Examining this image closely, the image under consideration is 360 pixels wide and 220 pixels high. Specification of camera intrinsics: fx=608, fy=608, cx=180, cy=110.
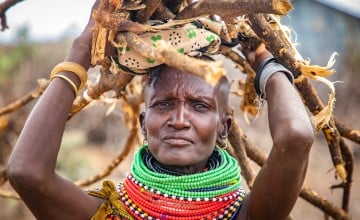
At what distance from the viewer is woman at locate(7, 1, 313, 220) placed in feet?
6.23

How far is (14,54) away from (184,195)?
21.0 ft

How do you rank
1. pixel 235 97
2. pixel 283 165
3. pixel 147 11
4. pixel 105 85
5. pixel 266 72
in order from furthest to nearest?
pixel 235 97
pixel 105 85
pixel 266 72
pixel 147 11
pixel 283 165

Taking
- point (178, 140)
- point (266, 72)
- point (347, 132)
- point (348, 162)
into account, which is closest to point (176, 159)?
point (178, 140)

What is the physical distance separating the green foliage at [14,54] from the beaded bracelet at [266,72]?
18.7 ft

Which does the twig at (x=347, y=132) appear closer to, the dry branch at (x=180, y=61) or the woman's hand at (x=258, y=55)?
the woman's hand at (x=258, y=55)

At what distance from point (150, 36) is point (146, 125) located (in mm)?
326

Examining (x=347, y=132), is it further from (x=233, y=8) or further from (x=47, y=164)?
(x=47, y=164)

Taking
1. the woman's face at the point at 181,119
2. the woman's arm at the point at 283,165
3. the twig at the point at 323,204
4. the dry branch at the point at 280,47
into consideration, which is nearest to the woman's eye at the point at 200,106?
the woman's face at the point at 181,119

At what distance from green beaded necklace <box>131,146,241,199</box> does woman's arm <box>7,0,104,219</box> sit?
0.71 feet

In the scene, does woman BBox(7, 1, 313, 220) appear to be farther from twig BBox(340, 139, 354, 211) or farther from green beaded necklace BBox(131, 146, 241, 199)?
twig BBox(340, 139, 354, 211)

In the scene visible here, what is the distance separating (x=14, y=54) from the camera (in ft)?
26.2

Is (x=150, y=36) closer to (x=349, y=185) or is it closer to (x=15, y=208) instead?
(x=349, y=185)

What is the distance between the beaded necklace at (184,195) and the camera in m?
2.03

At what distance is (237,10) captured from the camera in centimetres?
199
